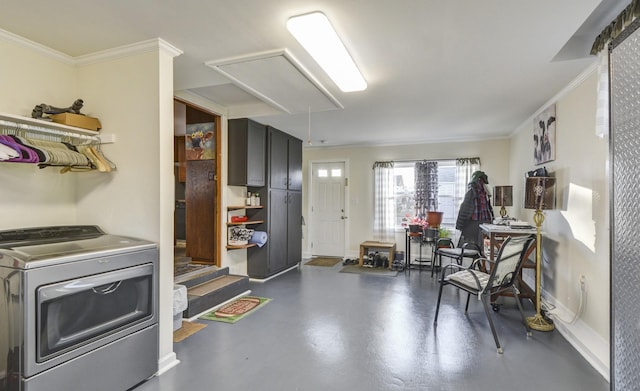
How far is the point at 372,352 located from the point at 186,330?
1.74 m

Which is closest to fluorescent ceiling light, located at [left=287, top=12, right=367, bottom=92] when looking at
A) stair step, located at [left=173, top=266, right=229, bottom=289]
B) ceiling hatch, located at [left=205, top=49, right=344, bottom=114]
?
→ ceiling hatch, located at [left=205, top=49, right=344, bottom=114]

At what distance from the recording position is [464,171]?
5820mm

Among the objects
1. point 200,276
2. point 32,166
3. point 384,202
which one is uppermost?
point 32,166

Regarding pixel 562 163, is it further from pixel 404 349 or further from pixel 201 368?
pixel 201 368

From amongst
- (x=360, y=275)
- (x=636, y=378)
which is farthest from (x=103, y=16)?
(x=360, y=275)

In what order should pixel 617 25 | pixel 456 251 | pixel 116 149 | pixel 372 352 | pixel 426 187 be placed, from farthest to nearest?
pixel 426 187
pixel 456 251
pixel 372 352
pixel 116 149
pixel 617 25

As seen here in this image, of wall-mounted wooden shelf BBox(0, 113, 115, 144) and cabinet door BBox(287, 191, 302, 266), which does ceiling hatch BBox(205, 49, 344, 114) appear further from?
cabinet door BBox(287, 191, 302, 266)

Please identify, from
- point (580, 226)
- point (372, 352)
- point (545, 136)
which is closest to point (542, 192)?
point (580, 226)

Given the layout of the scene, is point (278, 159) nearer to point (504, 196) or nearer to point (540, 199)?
point (504, 196)

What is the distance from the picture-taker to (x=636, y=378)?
1105mm

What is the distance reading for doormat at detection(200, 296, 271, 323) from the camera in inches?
129

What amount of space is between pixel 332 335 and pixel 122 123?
2487 millimetres

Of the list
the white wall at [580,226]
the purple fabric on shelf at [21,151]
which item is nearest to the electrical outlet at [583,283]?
the white wall at [580,226]

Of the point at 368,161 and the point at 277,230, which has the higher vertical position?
the point at 368,161
